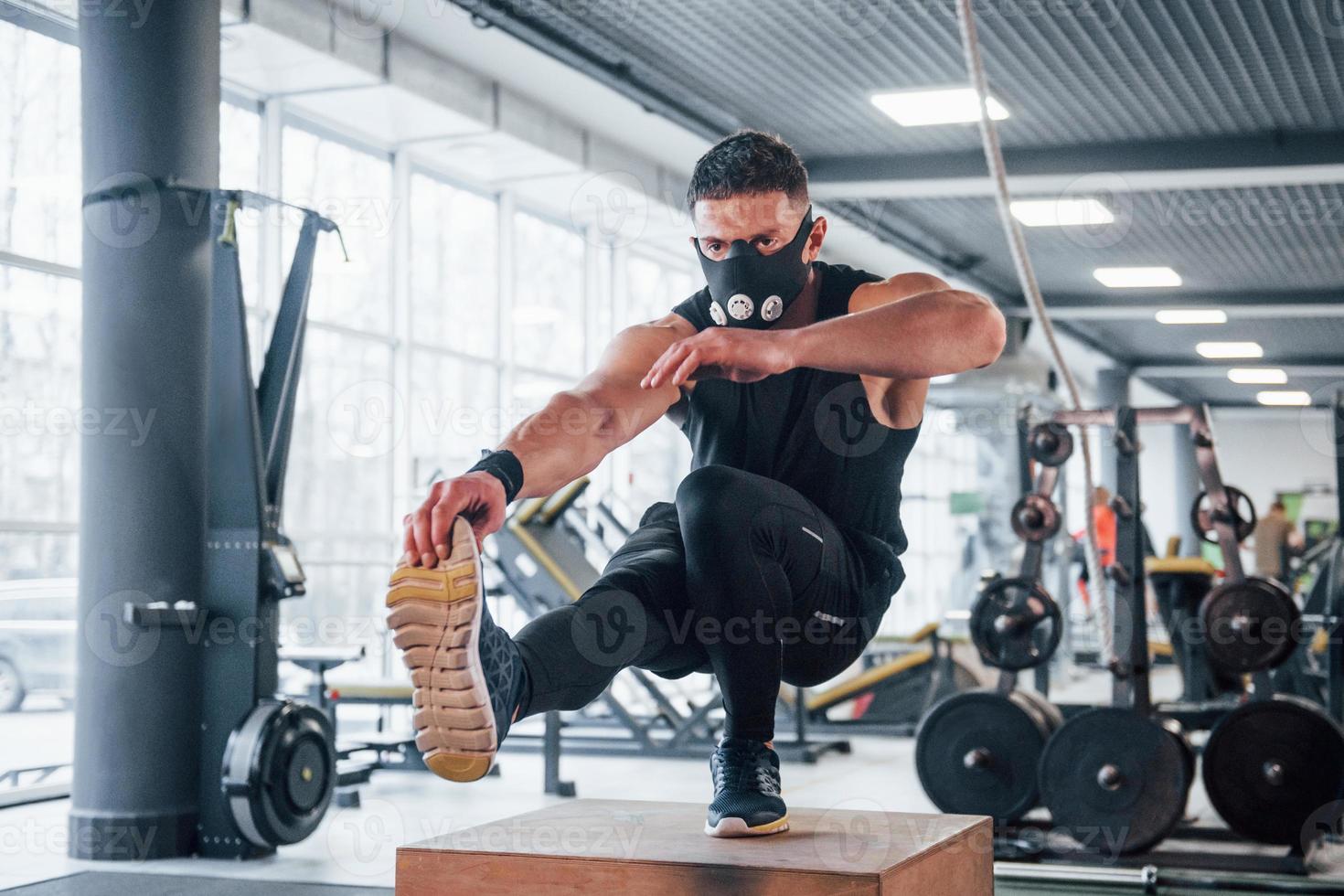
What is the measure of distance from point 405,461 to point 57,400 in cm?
242

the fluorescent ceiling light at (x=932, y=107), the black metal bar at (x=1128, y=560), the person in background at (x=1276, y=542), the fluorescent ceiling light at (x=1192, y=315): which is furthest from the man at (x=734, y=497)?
the fluorescent ceiling light at (x=1192, y=315)

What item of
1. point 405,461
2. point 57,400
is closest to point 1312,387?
point 405,461

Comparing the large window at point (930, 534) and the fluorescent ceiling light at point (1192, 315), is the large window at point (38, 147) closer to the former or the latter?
the fluorescent ceiling light at point (1192, 315)

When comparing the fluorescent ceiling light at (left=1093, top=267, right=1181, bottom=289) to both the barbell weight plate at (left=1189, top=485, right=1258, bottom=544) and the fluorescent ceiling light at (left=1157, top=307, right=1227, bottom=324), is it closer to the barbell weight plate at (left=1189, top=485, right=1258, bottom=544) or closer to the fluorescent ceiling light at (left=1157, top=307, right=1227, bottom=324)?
the fluorescent ceiling light at (left=1157, top=307, right=1227, bottom=324)

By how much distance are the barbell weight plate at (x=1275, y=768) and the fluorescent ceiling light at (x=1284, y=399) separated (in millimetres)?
A: 14613

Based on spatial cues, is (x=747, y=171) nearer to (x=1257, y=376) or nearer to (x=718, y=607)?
(x=718, y=607)

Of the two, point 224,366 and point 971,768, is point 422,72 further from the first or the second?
point 971,768

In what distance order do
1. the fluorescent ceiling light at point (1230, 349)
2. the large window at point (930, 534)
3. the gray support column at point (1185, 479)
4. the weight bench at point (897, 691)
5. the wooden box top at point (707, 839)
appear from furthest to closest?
the gray support column at point (1185, 479) → the large window at point (930, 534) → the fluorescent ceiling light at point (1230, 349) → the weight bench at point (897, 691) → the wooden box top at point (707, 839)

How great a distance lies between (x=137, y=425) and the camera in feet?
15.0

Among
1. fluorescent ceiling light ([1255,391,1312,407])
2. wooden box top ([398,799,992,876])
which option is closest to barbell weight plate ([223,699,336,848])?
wooden box top ([398,799,992,876])

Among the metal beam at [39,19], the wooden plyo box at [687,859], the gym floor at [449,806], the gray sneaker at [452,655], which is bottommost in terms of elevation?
A: the gym floor at [449,806]

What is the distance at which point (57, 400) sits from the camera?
6.16 meters

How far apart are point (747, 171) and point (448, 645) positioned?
80 centimetres

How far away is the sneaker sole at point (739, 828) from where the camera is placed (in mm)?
2033
